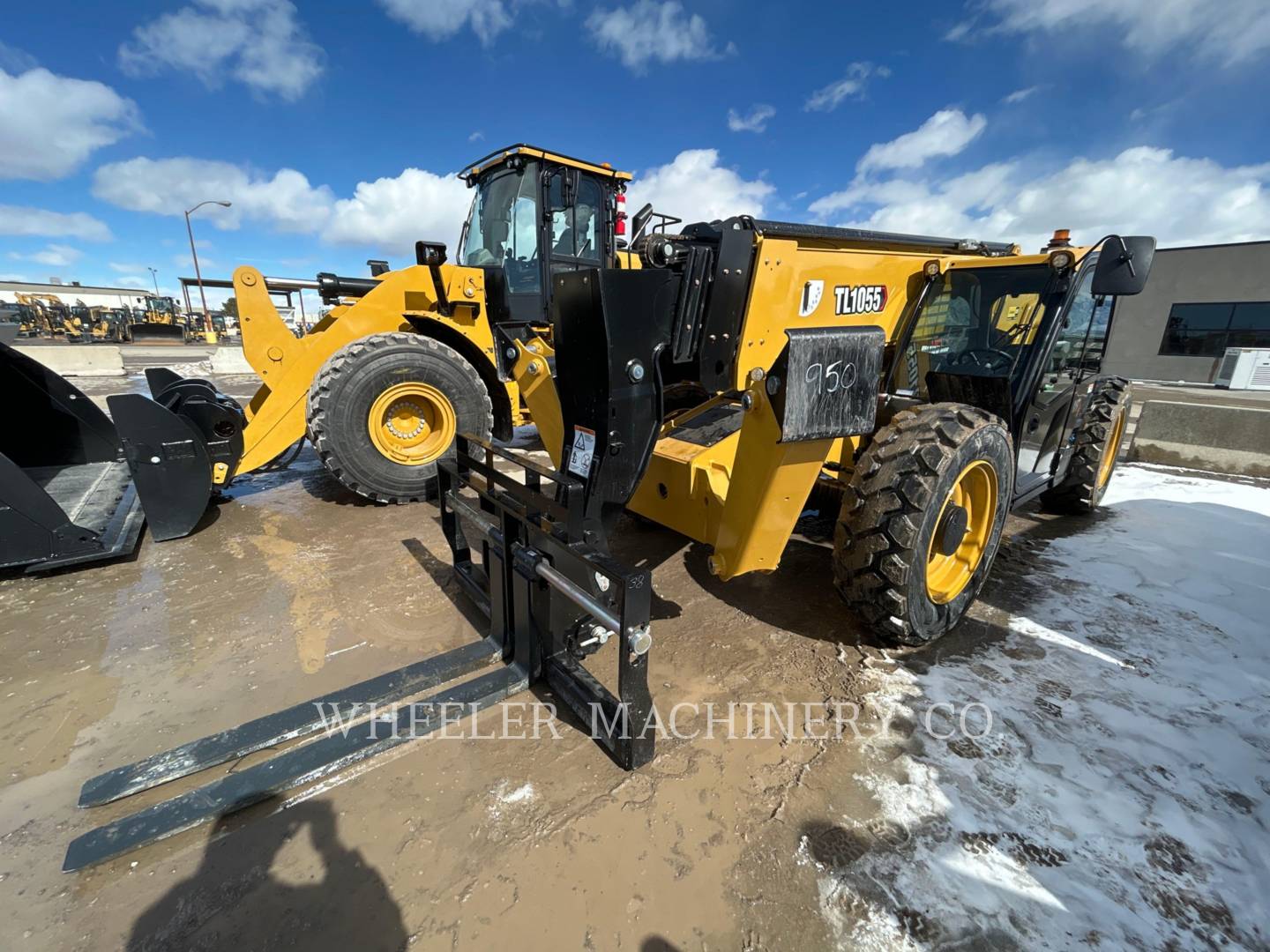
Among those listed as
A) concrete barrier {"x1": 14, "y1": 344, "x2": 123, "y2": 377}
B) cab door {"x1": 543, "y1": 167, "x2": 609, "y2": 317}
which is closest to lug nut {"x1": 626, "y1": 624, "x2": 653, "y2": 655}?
cab door {"x1": 543, "y1": 167, "x2": 609, "y2": 317}

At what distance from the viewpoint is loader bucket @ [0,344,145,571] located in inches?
137

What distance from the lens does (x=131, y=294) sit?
72.3m

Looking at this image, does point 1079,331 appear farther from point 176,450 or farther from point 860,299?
point 176,450

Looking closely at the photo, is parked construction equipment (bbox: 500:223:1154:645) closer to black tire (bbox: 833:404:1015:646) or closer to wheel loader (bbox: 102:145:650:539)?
black tire (bbox: 833:404:1015:646)

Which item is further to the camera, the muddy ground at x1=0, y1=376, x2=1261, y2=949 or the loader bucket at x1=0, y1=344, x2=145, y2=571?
the loader bucket at x1=0, y1=344, x2=145, y2=571

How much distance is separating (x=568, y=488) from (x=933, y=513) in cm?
177

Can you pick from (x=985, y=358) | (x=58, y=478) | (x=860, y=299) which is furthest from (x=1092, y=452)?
(x=58, y=478)

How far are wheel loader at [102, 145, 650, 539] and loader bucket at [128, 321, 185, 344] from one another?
32.8 metres

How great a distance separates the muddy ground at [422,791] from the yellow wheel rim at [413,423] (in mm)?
1742

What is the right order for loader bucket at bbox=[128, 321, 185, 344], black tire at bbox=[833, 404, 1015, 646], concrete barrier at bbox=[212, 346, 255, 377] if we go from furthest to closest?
loader bucket at bbox=[128, 321, 185, 344], concrete barrier at bbox=[212, 346, 255, 377], black tire at bbox=[833, 404, 1015, 646]

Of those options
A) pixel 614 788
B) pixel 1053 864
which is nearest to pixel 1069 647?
pixel 1053 864

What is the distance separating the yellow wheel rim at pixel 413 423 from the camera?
200 inches

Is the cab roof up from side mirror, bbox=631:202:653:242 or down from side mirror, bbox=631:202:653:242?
up

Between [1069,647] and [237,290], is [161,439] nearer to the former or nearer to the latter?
[237,290]
